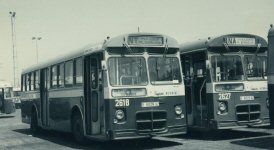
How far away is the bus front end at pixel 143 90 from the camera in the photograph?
38.3 ft

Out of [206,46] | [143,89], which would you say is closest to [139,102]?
[143,89]

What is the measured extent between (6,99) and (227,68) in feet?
80.4

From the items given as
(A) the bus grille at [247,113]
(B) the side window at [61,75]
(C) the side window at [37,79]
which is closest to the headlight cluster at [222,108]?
(A) the bus grille at [247,113]

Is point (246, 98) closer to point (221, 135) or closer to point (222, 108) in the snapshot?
point (222, 108)

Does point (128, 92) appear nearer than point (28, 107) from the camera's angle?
Yes

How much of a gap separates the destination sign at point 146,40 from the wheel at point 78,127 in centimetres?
309

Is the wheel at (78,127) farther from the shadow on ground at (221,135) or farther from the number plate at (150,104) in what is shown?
the shadow on ground at (221,135)

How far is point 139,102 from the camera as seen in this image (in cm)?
1185

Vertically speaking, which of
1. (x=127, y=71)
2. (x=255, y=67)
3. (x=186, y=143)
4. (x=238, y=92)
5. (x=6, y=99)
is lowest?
(x=186, y=143)

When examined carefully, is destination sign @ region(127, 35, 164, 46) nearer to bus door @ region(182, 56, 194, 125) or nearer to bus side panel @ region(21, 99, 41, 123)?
bus door @ region(182, 56, 194, 125)

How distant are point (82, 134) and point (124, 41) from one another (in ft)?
11.1

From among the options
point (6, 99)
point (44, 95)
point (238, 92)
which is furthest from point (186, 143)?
point (6, 99)

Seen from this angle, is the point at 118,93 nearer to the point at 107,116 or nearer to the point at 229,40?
the point at 107,116

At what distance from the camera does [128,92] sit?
38.8 feet
